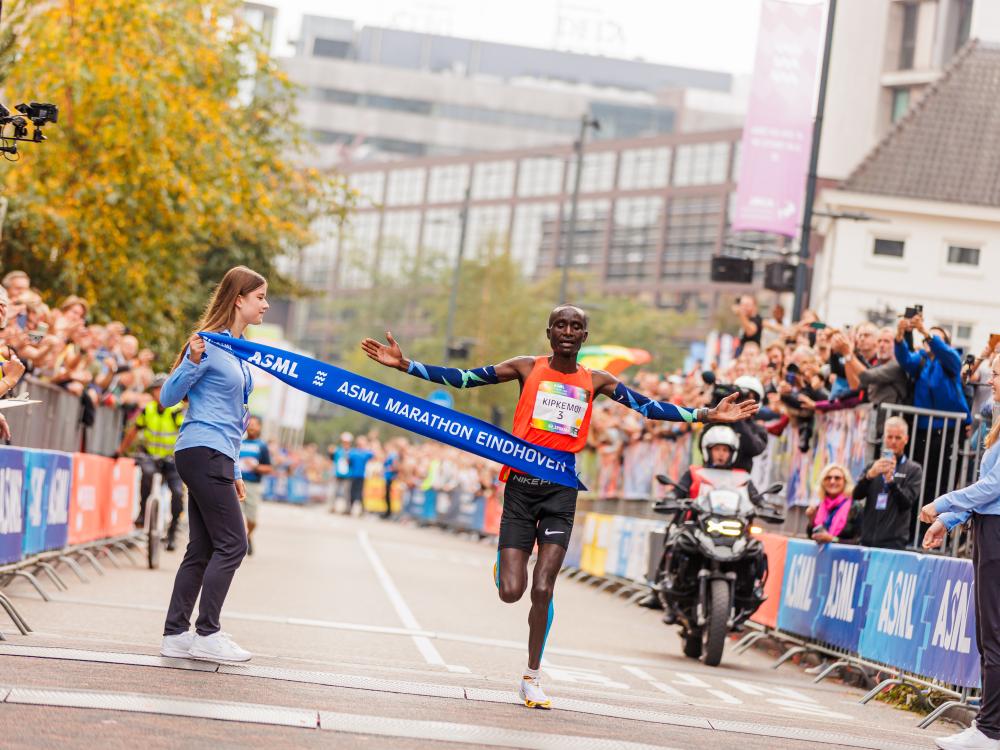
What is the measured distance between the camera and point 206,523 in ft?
32.1

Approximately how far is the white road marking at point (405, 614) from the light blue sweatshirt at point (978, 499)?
131 inches

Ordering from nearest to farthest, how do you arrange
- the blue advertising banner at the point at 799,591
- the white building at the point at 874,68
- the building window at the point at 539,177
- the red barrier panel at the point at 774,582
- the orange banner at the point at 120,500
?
the blue advertising banner at the point at 799,591
the red barrier panel at the point at 774,582
the orange banner at the point at 120,500
the white building at the point at 874,68
the building window at the point at 539,177

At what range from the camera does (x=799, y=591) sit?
16875 mm

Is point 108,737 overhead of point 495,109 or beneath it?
beneath

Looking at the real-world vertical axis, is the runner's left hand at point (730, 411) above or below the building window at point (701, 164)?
below

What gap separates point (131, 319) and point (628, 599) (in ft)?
36.2

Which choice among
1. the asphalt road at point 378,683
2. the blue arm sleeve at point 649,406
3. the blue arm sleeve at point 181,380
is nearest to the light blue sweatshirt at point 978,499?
the asphalt road at point 378,683

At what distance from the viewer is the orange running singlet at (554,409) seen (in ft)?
31.9

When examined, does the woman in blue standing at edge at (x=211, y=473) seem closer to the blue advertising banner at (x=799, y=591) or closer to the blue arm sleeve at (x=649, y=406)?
the blue arm sleeve at (x=649, y=406)

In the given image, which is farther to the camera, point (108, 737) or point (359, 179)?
point (359, 179)

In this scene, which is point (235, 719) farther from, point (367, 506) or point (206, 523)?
point (367, 506)

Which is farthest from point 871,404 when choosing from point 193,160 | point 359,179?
point 359,179

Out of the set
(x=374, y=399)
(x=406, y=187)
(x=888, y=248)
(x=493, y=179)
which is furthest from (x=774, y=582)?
(x=406, y=187)

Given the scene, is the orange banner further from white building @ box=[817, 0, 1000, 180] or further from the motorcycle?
white building @ box=[817, 0, 1000, 180]
